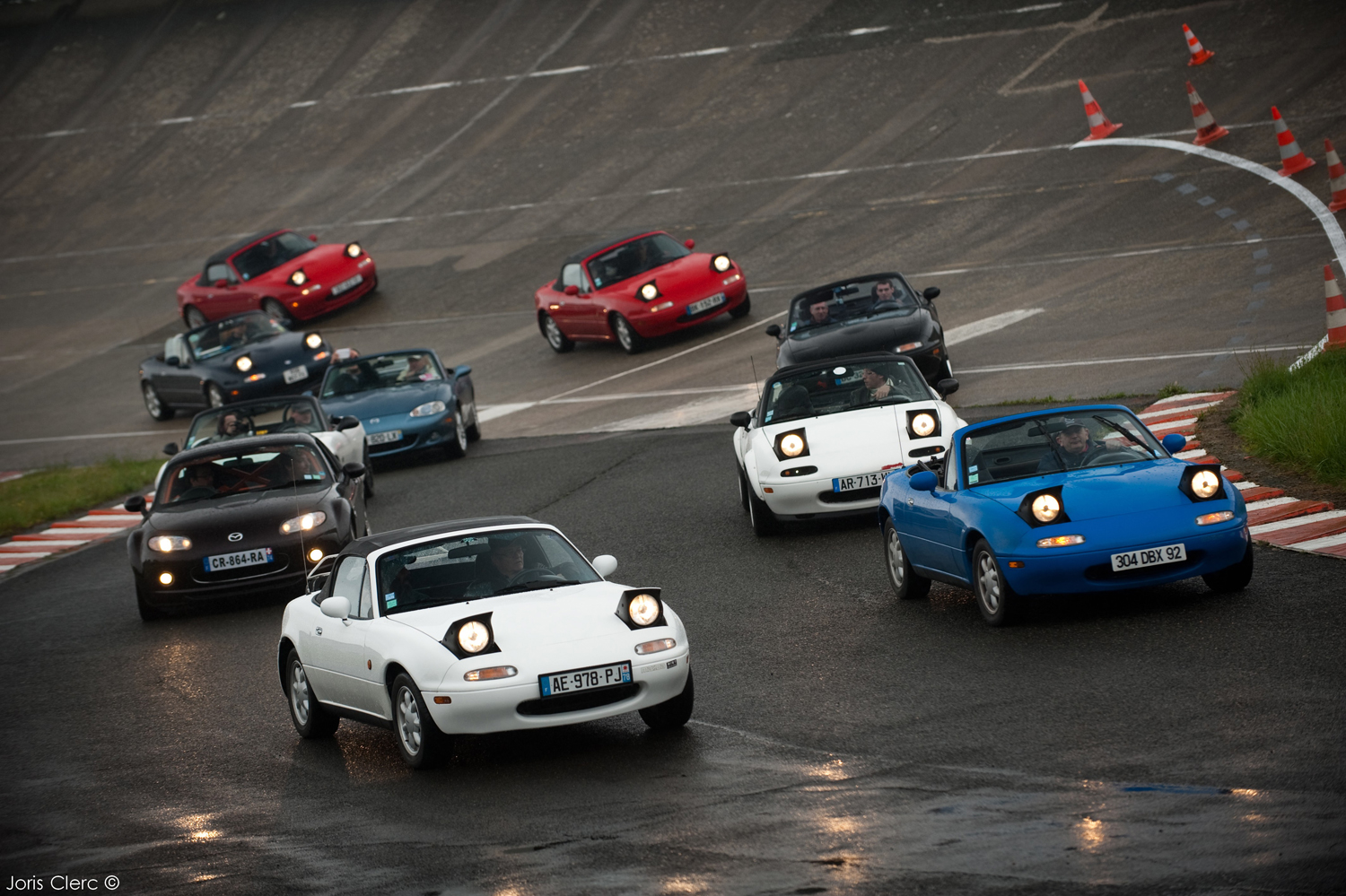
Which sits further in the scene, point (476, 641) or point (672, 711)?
point (672, 711)

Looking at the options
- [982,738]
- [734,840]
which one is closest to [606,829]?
[734,840]

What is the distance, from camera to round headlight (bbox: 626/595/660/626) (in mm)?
8438

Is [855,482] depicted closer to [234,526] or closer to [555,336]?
[234,526]

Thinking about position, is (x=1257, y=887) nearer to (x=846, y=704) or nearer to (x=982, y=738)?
(x=982, y=738)

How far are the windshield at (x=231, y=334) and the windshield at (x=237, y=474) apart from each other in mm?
11364

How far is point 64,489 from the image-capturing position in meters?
22.8

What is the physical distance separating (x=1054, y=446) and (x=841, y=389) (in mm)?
4393

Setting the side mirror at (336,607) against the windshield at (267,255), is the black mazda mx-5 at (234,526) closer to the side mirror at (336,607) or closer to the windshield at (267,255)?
the side mirror at (336,607)

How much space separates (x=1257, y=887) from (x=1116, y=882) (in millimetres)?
435

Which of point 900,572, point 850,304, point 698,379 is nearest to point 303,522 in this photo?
point 900,572

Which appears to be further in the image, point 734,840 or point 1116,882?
point 734,840

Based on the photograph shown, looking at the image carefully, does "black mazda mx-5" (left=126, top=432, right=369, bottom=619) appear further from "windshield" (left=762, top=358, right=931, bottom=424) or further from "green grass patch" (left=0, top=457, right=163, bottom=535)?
"green grass patch" (left=0, top=457, right=163, bottom=535)

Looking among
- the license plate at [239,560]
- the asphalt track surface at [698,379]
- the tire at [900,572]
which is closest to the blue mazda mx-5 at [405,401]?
the asphalt track surface at [698,379]

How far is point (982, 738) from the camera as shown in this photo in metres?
7.62
